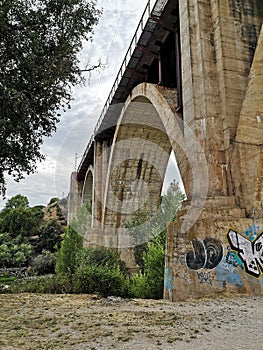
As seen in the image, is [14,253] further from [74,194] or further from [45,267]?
[74,194]

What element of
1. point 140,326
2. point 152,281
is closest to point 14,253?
point 152,281

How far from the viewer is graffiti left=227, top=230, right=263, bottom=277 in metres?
6.77

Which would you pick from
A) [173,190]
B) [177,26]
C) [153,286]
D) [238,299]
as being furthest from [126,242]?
[238,299]

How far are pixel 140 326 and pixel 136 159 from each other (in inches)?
679

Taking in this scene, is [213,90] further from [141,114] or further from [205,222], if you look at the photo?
[141,114]

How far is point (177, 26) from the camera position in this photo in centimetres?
1222

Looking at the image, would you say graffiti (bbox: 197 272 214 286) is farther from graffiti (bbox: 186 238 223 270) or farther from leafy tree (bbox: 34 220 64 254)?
leafy tree (bbox: 34 220 64 254)

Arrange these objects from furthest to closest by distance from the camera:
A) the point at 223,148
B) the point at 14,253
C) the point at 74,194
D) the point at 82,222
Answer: the point at 74,194, the point at 14,253, the point at 82,222, the point at 223,148

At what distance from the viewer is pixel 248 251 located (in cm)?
683

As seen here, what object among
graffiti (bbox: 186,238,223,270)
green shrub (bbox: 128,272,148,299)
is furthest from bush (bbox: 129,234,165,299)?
graffiti (bbox: 186,238,223,270)

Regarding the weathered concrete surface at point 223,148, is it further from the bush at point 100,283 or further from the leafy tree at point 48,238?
the leafy tree at point 48,238

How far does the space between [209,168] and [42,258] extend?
27.6 meters

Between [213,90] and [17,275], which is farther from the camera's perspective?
[17,275]

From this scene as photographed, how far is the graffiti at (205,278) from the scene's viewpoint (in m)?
6.62
